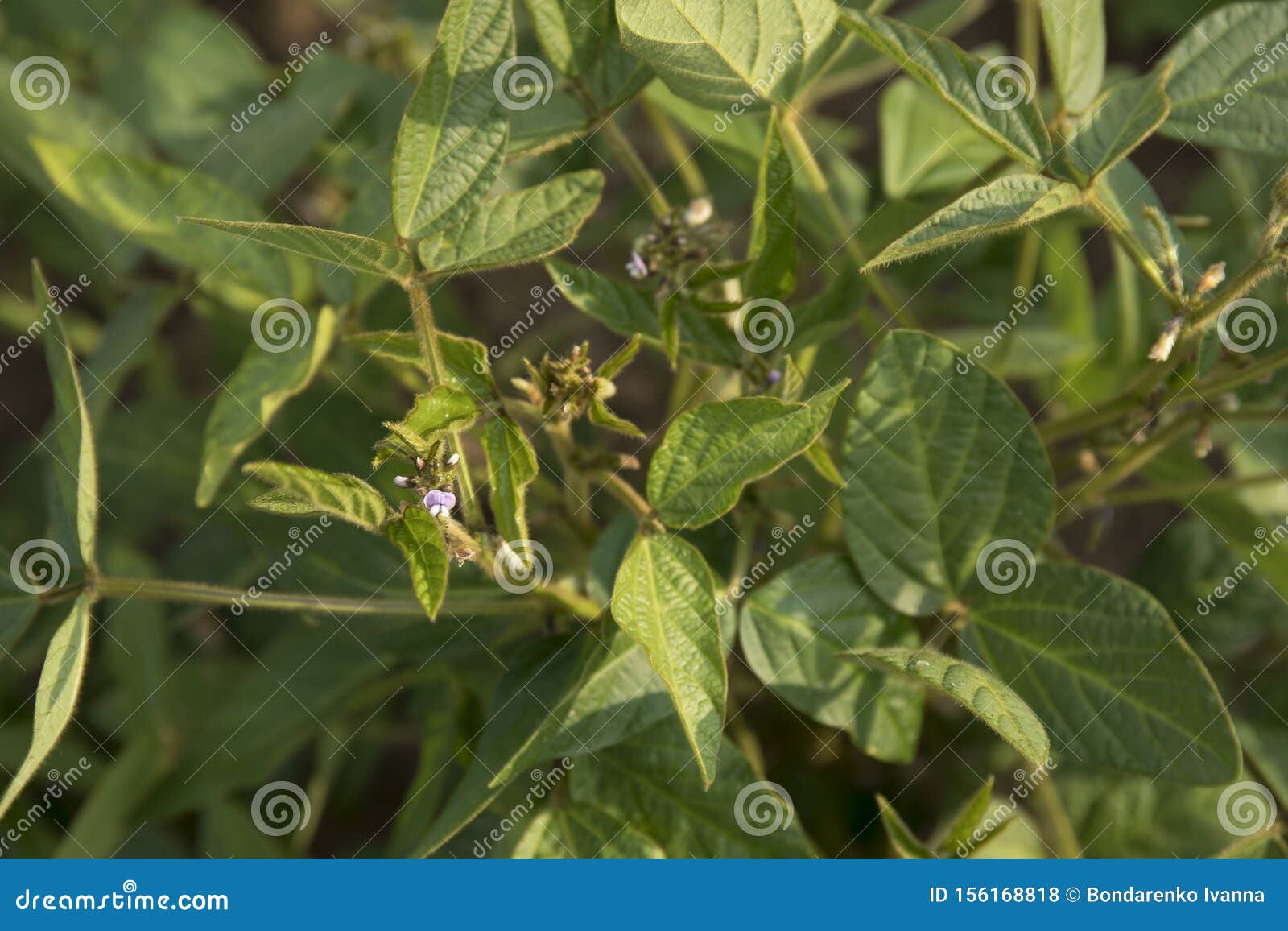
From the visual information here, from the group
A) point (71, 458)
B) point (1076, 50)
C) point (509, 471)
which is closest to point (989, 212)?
point (1076, 50)

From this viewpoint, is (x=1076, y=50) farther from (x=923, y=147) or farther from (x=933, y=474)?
(x=933, y=474)

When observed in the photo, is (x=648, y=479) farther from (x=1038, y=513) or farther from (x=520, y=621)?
(x=1038, y=513)

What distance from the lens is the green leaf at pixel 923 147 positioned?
7.47 ft

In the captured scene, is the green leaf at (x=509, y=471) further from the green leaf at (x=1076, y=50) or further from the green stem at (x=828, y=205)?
the green leaf at (x=1076, y=50)

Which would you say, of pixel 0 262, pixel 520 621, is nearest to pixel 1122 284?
pixel 520 621

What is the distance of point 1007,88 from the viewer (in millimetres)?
1548

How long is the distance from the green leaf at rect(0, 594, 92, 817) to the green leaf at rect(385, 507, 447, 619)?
510 mm

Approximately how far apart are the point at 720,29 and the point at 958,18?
3.05 ft

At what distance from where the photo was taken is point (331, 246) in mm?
1353

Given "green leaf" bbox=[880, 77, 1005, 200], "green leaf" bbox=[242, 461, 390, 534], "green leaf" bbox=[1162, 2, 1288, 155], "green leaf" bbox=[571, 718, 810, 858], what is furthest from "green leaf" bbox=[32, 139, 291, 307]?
"green leaf" bbox=[1162, 2, 1288, 155]

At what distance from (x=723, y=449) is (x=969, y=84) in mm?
635

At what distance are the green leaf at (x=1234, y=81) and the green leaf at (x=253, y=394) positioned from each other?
1484mm

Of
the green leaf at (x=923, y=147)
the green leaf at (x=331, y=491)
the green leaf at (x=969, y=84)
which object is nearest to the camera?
the green leaf at (x=331, y=491)

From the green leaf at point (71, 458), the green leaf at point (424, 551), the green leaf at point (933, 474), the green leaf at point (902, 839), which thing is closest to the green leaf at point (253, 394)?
the green leaf at point (71, 458)
